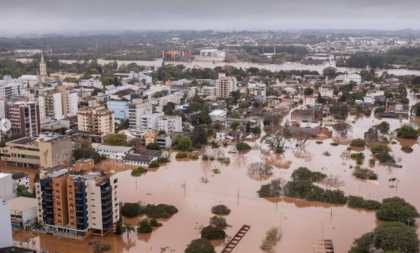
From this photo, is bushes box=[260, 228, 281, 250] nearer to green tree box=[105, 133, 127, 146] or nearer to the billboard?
green tree box=[105, 133, 127, 146]

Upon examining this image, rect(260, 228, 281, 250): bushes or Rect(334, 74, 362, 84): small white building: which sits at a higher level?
Rect(334, 74, 362, 84): small white building

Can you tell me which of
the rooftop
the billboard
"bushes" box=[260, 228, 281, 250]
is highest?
the billboard

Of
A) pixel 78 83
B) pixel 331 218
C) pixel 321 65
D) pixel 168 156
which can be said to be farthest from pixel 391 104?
pixel 321 65

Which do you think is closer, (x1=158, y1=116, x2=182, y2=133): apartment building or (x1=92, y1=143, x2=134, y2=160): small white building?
(x1=92, y1=143, x2=134, y2=160): small white building

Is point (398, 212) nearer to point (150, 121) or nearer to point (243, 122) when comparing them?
point (243, 122)

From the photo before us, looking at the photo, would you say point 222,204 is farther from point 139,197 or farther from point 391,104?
point 391,104

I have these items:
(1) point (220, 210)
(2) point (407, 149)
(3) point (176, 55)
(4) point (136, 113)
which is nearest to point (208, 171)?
(1) point (220, 210)

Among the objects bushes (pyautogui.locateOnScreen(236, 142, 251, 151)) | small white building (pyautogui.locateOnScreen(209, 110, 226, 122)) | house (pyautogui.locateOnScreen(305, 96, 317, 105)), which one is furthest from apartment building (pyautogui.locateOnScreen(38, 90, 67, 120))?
house (pyautogui.locateOnScreen(305, 96, 317, 105))
